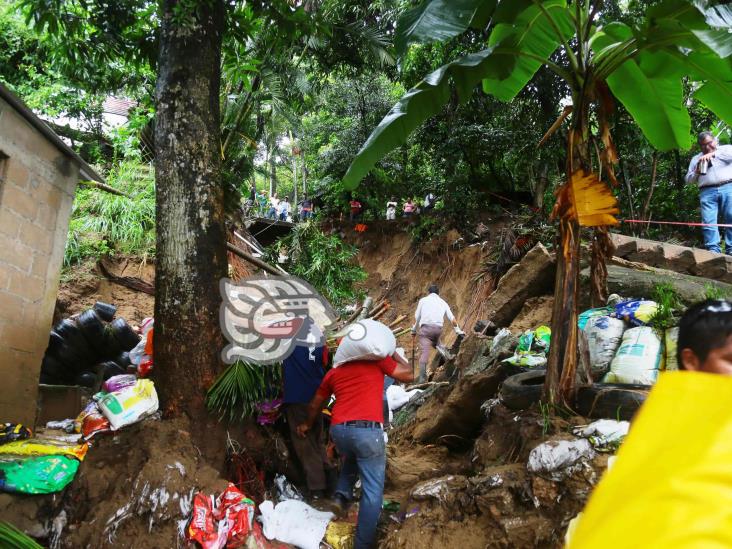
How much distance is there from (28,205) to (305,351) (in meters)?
2.86

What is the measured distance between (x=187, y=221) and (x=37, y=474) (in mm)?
2026

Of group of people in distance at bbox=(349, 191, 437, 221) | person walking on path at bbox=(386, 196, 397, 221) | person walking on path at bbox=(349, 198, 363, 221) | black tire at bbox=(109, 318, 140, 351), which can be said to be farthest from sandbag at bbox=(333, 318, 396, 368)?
person walking on path at bbox=(349, 198, 363, 221)

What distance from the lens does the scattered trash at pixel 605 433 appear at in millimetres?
3463

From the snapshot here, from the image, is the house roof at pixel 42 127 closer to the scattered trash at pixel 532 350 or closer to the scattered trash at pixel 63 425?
the scattered trash at pixel 63 425

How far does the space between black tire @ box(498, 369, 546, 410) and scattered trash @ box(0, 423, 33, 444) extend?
395 cm

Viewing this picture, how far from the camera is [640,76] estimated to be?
180 inches

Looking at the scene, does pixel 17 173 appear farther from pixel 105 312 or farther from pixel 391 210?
pixel 391 210

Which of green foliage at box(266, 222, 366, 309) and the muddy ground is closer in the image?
the muddy ground

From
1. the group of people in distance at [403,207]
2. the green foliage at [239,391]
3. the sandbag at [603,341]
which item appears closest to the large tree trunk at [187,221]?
the green foliage at [239,391]

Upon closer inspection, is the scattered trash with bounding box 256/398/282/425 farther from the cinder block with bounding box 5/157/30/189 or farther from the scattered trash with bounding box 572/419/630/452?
the cinder block with bounding box 5/157/30/189

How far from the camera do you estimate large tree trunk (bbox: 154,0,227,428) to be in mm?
4129

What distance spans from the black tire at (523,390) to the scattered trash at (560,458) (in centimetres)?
80

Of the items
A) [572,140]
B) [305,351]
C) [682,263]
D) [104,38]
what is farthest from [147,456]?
[682,263]

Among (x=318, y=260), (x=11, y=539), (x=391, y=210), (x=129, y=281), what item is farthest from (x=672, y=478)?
(x=391, y=210)
